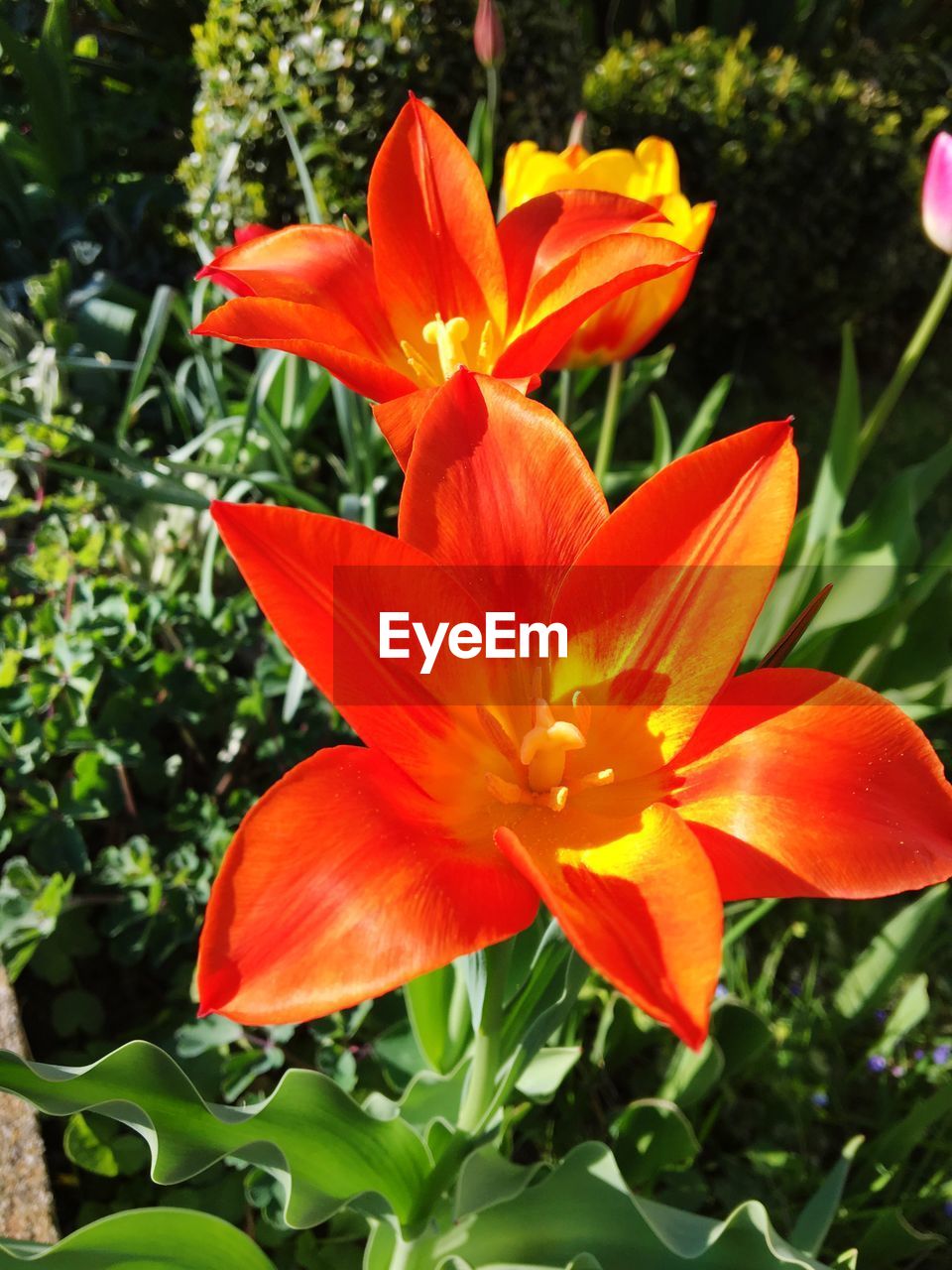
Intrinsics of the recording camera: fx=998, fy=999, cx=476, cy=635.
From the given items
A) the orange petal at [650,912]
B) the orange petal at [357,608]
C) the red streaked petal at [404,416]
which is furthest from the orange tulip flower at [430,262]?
the orange petal at [650,912]

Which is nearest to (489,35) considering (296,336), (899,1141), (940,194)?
(940,194)

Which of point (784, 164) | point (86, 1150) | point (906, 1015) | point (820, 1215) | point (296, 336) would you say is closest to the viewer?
point (296, 336)

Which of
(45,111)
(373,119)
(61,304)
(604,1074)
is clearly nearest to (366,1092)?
(604,1074)

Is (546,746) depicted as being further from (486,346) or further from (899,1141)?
(899,1141)

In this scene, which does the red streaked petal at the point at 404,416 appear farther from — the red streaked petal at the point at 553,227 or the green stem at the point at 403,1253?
the green stem at the point at 403,1253

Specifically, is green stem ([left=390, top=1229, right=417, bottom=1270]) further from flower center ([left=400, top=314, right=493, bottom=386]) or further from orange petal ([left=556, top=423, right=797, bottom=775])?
flower center ([left=400, top=314, right=493, bottom=386])

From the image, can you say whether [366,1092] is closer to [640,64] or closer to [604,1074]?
[604,1074]
